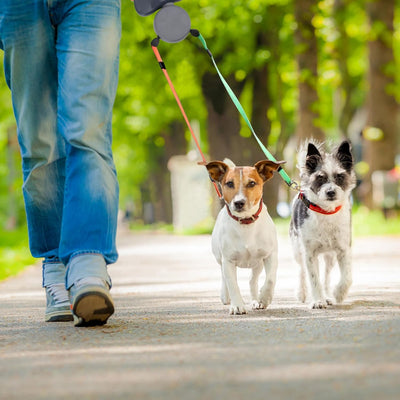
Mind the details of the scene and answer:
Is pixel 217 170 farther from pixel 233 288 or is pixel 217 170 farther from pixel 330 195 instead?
pixel 233 288

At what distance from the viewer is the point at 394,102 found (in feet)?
72.6

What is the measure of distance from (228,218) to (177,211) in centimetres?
2590

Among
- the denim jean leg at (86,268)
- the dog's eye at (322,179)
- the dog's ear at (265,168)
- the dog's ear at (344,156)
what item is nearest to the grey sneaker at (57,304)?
the denim jean leg at (86,268)

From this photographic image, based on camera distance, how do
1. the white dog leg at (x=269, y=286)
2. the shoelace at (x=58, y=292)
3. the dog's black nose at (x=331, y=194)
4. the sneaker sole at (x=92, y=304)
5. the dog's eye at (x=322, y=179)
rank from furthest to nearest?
1. the dog's eye at (x=322, y=179)
2. the dog's black nose at (x=331, y=194)
3. the white dog leg at (x=269, y=286)
4. the shoelace at (x=58, y=292)
5. the sneaker sole at (x=92, y=304)

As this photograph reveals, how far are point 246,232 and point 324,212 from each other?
0.66m

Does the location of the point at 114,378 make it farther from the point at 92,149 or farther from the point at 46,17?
the point at 46,17

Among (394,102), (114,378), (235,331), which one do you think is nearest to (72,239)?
(235,331)

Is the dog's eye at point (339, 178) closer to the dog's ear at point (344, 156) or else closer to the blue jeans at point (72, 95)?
the dog's ear at point (344, 156)

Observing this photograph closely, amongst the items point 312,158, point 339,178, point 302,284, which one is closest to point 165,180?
point 302,284

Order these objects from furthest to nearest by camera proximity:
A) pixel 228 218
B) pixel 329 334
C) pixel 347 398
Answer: pixel 228 218 → pixel 329 334 → pixel 347 398

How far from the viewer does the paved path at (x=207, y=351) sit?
9.58 ft

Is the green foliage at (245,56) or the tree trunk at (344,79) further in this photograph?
the tree trunk at (344,79)

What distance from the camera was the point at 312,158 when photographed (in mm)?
6328

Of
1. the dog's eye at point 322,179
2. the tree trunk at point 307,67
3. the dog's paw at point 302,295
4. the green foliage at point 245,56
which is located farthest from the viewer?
the green foliage at point 245,56
